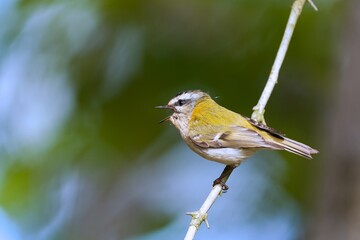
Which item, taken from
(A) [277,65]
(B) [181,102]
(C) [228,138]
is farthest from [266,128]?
(B) [181,102]

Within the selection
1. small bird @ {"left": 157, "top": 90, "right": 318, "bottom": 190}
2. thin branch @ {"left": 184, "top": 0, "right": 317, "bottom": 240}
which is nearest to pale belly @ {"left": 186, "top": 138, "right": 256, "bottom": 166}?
small bird @ {"left": 157, "top": 90, "right": 318, "bottom": 190}

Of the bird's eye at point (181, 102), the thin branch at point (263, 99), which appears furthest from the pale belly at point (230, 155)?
the bird's eye at point (181, 102)

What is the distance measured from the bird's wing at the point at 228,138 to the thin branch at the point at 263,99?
125mm

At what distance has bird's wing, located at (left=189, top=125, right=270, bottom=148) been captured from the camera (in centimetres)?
423

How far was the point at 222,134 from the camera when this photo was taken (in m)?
4.45

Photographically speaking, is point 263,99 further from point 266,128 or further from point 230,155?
point 230,155

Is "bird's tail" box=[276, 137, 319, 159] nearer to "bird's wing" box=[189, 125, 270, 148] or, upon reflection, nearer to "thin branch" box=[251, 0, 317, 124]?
"bird's wing" box=[189, 125, 270, 148]

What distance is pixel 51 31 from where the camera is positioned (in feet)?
20.8

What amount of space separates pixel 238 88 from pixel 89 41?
143 centimetres

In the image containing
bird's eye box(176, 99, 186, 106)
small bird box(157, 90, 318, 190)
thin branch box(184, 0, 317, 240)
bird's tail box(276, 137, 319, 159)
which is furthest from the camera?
bird's eye box(176, 99, 186, 106)

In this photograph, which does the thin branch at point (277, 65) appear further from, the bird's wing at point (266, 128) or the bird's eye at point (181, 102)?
the bird's eye at point (181, 102)

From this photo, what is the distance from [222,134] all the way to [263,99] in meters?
0.45

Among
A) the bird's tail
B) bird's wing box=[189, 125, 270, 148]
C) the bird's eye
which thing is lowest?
the bird's tail

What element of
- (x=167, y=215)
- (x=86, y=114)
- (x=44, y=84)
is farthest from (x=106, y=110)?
(x=167, y=215)
